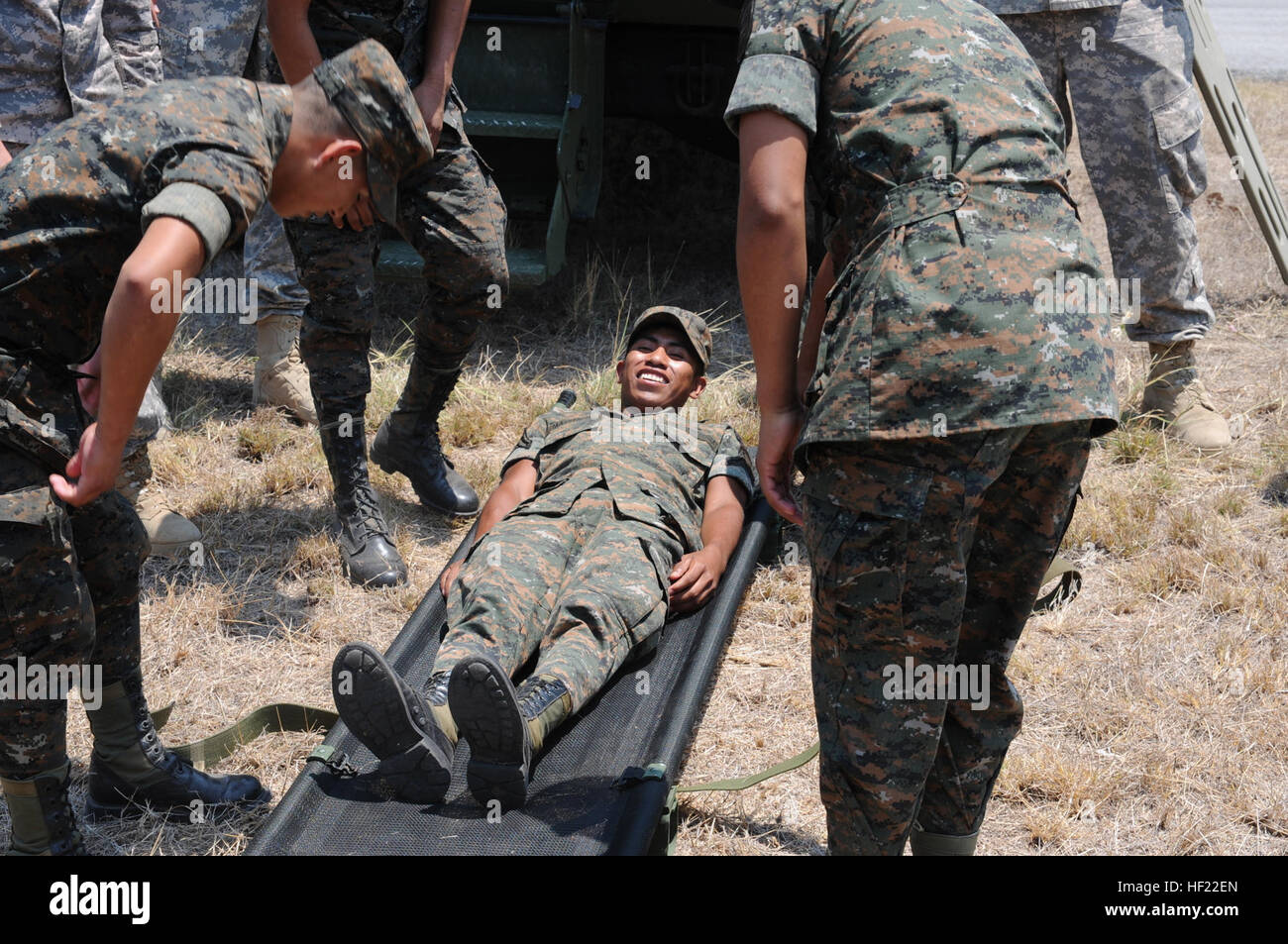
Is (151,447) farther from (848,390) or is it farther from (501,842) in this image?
(848,390)

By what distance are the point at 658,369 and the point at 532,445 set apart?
1.53 feet

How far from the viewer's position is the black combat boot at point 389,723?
244 cm

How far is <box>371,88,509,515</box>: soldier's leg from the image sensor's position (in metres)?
3.57

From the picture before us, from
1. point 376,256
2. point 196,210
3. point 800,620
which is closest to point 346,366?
point 376,256

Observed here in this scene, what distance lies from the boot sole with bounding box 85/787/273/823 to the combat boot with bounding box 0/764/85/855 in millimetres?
298

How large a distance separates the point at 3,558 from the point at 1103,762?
2.30 metres

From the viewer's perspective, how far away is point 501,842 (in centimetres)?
238

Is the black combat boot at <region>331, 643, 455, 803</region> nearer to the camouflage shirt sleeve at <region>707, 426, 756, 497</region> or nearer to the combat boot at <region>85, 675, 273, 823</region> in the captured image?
the combat boot at <region>85, 675, 273, 823</region>

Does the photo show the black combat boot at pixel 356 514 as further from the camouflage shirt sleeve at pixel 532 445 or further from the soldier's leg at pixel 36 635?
the soldier's leg at pixel 36 635

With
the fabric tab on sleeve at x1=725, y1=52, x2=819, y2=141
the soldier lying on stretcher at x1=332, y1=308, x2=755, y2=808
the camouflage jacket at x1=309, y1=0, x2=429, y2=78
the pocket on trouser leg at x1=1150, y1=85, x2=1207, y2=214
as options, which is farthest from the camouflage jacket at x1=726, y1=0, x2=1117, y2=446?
the pocket on trouser leg at x1=1150, y1=85, x2=1207, y2=214

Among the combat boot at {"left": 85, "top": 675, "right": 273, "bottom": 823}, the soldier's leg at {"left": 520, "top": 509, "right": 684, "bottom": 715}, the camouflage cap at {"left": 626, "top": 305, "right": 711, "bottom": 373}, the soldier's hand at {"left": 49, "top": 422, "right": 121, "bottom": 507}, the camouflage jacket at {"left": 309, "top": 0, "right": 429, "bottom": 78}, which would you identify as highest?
the camouflage jacket at {"left": 309, "top": 0, "right": 429, "bottom": 78}

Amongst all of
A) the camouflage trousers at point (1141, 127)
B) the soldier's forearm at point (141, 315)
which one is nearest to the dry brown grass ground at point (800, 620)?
the camouflage trousers at point (1141, 127)

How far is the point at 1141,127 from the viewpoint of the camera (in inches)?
167

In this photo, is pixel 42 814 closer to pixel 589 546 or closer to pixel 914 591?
pixel 589 546
